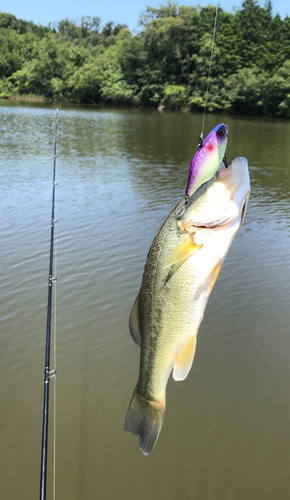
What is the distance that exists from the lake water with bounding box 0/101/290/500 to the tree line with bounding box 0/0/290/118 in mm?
39124

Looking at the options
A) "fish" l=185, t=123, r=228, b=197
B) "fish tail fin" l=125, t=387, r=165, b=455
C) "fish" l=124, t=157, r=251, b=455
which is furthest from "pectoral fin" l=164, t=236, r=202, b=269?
"fish tail fin" l=125, t=387, r=165, b=455

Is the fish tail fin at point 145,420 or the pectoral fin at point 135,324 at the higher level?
the pectoral fin at point 135,324

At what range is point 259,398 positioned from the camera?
3.68m

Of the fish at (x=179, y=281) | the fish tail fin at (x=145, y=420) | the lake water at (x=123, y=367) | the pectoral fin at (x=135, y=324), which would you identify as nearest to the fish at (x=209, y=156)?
the fish at (x=179, y=281)

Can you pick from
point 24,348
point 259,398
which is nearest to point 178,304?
point 259,398

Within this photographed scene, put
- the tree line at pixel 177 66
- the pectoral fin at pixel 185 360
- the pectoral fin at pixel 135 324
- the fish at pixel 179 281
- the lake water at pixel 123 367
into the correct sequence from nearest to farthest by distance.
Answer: the fish at pixel 179 281, the pectoral fin at pixel 185 360, the pectoral fin at pixel 135 324, the lake water at pixel 123 367, the tree line at pixel 177 66

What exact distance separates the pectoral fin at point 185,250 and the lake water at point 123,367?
7.18ft

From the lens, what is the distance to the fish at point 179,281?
142 cm

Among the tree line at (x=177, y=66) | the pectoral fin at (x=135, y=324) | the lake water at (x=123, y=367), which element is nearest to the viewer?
the pectoral fin at (x=135, y=324)

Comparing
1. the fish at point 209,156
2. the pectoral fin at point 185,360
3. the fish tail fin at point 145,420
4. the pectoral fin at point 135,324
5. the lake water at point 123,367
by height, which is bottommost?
the lake water at point 123,367

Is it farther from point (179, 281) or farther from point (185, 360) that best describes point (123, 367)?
point (179, 281)

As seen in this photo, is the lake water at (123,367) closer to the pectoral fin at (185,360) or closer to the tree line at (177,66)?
the pectoral fin at (185,360)

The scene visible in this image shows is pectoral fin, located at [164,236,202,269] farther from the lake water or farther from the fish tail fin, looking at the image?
the lake water

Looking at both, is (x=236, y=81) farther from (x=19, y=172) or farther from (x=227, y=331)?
(x=227, y=331)
